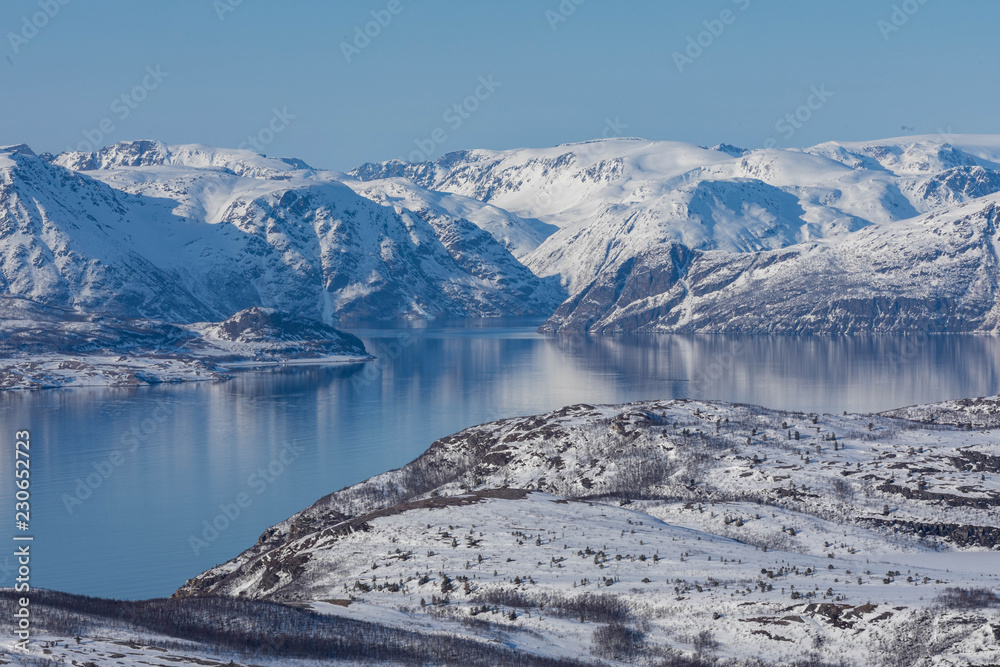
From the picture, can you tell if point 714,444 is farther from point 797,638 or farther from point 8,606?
point 8,606

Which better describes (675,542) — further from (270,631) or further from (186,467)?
(186,467)

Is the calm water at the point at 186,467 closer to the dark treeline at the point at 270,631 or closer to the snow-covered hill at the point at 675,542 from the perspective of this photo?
the snow-covered hill at the point at 675,542

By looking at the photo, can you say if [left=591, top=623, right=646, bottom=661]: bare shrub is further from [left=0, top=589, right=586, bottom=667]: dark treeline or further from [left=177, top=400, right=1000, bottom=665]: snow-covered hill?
[left=0, top=589, right=586, bottom=667]: dark treeline

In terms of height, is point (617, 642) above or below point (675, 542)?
below

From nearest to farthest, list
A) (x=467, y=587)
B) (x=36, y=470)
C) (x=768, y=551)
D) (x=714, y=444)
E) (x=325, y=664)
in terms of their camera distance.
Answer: (x=325, y=664), (x=467, y=587), (x=768, y=551), (x=714, y=444), (x=36, y=470)

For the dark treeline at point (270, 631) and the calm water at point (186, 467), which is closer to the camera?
the dark treeline at point (270, 631)

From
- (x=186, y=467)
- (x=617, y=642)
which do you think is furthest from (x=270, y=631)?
(x=186, y=467)

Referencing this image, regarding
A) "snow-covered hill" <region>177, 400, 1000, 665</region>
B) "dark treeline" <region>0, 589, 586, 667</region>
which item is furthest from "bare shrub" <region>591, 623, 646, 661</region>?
"dark treeline" <region>0, 589, 586, 667</region>

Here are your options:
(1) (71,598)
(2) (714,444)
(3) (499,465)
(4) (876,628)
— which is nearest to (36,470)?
(3) (499,465)

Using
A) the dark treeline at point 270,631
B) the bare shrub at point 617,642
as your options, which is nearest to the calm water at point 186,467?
the dark treeline at point 270,631
